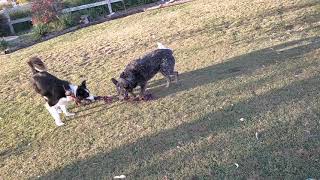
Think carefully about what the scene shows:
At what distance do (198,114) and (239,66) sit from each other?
189 centimetres

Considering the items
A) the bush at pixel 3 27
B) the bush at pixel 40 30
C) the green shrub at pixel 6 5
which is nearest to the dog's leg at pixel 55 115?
the bush at pixel 40 30

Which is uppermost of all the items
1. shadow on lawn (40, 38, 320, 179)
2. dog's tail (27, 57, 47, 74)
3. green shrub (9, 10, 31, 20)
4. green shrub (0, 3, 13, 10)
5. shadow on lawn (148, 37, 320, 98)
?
dog's tail (27, 57, 47, 74)

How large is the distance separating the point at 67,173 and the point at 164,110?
6.24 feet

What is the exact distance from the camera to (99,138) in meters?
5.79

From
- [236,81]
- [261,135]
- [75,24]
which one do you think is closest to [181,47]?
[236,81]

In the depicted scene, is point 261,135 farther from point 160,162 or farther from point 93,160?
point 93,160

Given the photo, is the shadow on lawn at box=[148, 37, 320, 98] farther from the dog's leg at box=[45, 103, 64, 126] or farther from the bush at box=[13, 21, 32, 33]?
the bush at box=[13, 21, 32, 33]

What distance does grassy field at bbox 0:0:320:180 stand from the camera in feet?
15.6

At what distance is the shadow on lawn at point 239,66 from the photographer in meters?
7.01

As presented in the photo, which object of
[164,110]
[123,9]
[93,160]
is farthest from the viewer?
[123,9]

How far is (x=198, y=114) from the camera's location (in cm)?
589

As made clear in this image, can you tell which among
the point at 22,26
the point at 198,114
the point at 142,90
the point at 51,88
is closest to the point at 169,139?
the point at 198,114

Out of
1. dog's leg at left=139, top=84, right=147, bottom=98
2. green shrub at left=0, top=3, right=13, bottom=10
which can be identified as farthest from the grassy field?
green shrub at left=0, top=3, right=13, bottom=10

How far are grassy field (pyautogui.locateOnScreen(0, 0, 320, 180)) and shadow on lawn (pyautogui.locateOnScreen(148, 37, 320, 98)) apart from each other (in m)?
0.02
